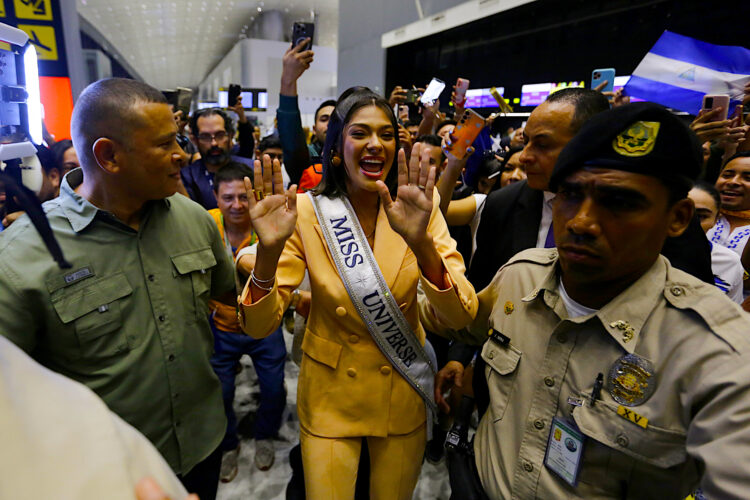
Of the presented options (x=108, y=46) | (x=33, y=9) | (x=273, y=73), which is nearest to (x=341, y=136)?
(x=33, y=9)

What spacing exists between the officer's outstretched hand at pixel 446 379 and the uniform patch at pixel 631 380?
67 cm

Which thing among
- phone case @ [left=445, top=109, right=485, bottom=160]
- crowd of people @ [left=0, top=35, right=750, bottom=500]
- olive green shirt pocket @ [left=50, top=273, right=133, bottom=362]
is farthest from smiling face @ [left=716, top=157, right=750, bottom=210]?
olive green shirt pocket @ [left=50, top=273, right=133, bottom=362]

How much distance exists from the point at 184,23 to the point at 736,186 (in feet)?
60.8

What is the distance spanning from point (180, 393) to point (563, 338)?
4.50 ft

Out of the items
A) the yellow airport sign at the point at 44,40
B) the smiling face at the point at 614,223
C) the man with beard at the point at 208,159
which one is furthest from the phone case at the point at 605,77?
the yellow airport sign at the point at 44,40

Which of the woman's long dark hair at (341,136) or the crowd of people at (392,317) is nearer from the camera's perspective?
the crowd of people at (392,317)

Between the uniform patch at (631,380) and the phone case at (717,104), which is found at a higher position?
the phone case at (717,104)

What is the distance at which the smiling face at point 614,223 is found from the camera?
1.01 m

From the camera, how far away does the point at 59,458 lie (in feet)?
1.57

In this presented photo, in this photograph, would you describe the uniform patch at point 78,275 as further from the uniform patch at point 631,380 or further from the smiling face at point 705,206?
the smiling face at point 705,206

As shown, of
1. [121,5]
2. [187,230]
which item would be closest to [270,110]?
[121,5]

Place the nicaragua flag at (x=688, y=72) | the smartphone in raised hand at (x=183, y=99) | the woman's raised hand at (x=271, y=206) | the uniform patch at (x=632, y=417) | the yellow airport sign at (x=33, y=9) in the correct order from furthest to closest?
the yellow airport sign at (x=33, y=9)
the smartphone in raised hand at (x=183, y=99)
the nicaragua flag at (x=688, y=72)
the woman's raised hand at (x=271, y=206)
the uniform patch at (x=632, y=417)

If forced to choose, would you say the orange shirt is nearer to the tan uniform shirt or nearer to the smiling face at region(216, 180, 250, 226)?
the smiling face at region(216, 180, 250, 226)

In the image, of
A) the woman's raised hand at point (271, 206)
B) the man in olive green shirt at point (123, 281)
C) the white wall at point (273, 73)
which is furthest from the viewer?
the white wall at point (273, 73)
